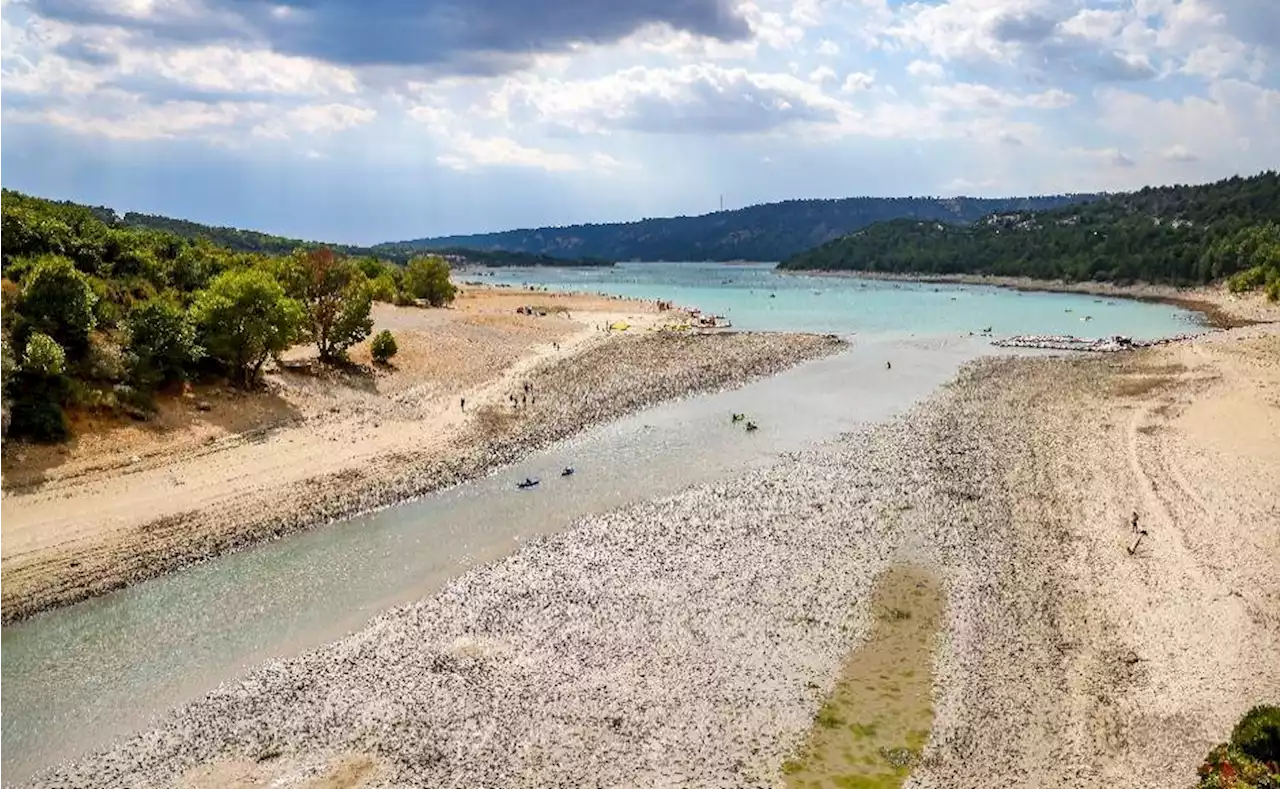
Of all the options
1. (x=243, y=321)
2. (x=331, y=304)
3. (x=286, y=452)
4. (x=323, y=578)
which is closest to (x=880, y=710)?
(x=323, y=578)

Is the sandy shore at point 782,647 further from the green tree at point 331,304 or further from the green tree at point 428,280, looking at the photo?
the green tree at point 428,280

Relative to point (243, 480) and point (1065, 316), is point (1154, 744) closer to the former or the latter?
point (243, 480)

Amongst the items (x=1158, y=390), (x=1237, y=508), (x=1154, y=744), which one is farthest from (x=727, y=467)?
(x=1158, y=390)

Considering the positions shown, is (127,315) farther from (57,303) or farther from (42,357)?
(42,357)

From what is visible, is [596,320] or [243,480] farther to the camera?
[596,320]

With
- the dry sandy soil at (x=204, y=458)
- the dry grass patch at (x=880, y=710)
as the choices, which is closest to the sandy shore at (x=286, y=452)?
the dry sandy soil at (x=204, y=458)

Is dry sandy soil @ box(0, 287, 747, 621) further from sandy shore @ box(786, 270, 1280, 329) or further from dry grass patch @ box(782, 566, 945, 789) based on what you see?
sandy shore @ box(786, 270, 1280, 329)
